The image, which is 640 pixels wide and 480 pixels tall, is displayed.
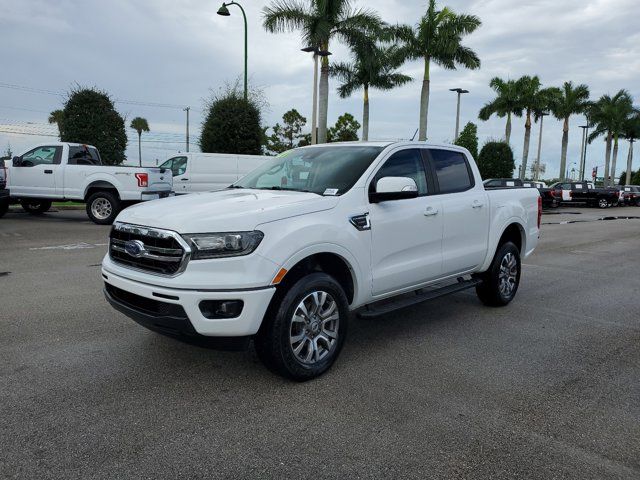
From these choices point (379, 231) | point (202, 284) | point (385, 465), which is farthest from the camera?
point (379, 231)

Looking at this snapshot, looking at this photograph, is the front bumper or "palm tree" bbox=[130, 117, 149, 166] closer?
the front bumper

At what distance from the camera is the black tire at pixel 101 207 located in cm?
1449

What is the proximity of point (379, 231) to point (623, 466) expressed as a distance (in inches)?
88.7

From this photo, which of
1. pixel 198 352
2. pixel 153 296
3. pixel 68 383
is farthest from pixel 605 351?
pixel 68 383

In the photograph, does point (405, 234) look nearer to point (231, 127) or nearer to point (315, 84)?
point (231, 127)

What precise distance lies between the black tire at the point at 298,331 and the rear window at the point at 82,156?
13.2 meters

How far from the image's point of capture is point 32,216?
16.2 meters

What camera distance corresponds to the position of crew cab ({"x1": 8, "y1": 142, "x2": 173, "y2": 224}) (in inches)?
566

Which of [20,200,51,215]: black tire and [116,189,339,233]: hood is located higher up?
[116,189,339,233]: hood

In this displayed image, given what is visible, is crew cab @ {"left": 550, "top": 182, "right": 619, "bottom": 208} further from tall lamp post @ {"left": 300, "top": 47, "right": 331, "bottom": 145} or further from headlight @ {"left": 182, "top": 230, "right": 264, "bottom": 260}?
headlight @ {"left": 182, "top": 230, "right": 264, "bottom": 260}

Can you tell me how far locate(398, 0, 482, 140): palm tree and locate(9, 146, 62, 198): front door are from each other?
23.6 m

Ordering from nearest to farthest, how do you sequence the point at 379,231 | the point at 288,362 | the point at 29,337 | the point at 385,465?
the point at 385,465, the point at 288,362, the point at 379,231, the point at 29,337

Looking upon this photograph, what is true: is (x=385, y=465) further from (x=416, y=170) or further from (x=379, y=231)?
→ (x=416, y=170)

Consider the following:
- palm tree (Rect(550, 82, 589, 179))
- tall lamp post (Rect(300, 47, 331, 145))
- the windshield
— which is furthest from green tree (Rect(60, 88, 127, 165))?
palm tree (Rect(550, 82, 589, 179))
